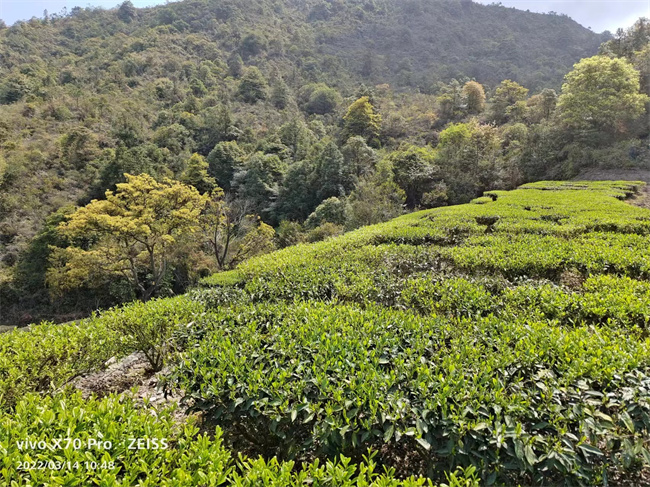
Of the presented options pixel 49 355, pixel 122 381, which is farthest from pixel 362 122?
pixel 49 355

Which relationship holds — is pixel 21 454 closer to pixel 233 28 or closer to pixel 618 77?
pixel 618 77

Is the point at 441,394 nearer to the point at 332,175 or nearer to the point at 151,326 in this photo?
the point at 151,326

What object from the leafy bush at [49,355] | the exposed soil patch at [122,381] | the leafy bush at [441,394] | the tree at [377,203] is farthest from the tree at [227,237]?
the leafy bush at [441,394]

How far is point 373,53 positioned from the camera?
7294 cm

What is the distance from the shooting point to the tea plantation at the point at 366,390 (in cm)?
176

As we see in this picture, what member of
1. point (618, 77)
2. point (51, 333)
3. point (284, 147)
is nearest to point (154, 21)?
point (284, 147)

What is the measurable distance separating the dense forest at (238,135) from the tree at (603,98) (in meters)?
0.10

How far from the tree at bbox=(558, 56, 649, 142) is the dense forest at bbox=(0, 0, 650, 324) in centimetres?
10

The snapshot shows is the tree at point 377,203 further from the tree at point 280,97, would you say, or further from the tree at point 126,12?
the tree at point 126,12

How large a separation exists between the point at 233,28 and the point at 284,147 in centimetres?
5720

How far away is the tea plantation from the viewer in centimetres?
176

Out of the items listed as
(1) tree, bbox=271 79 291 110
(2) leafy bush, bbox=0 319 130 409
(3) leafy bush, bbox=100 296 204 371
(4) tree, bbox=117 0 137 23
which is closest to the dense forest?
(1) tree, bbox=271 79 291 110

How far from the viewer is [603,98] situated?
17.0 meters

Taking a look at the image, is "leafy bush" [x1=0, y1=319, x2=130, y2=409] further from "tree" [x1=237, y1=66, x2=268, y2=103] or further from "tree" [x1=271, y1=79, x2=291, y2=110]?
"tree" [x1=237, y1=66, x2=268, y2=103]
